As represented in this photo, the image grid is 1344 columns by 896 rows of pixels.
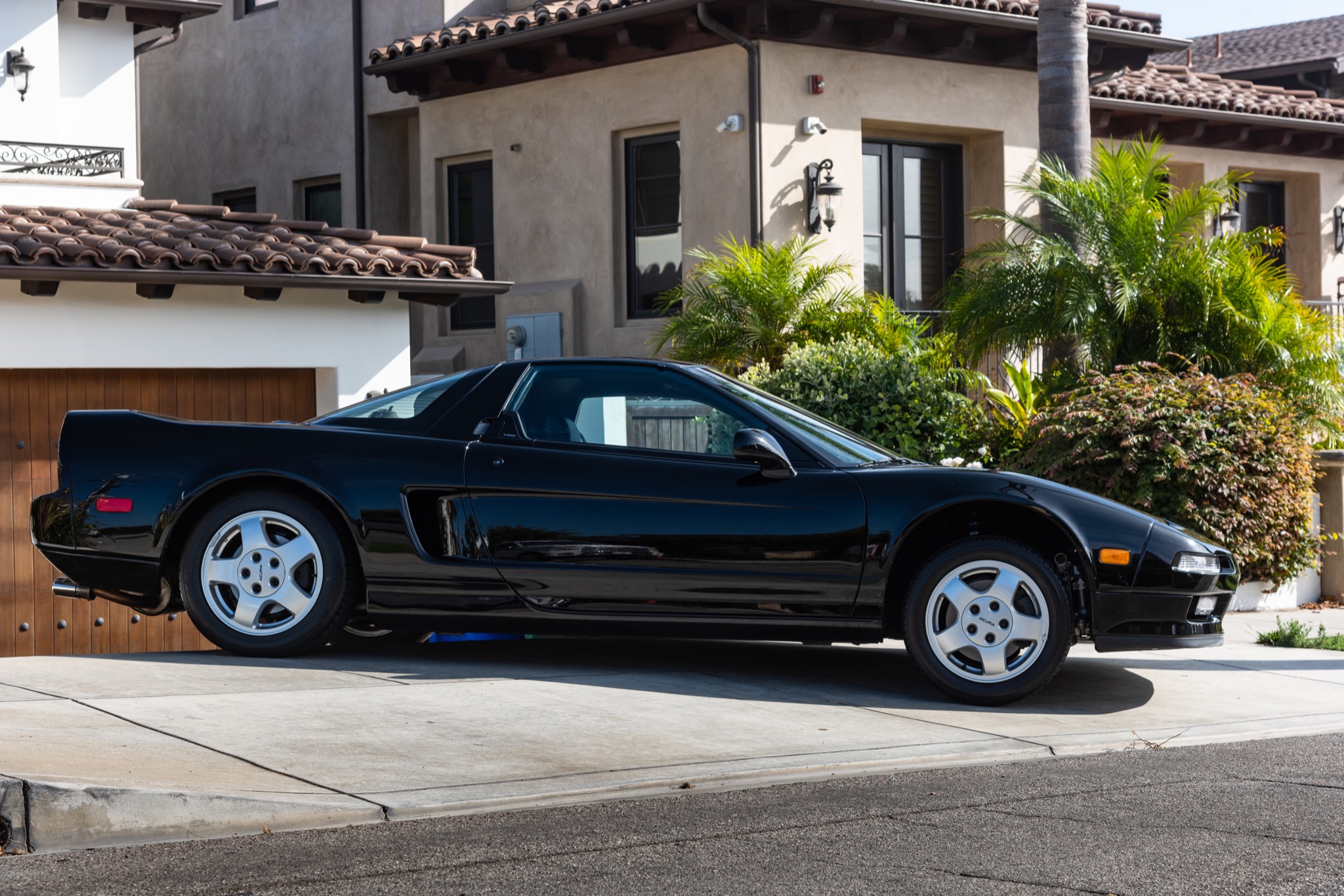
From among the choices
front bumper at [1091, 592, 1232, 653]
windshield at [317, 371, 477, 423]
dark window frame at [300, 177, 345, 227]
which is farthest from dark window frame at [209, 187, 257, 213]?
front bumper at [1091, 592, 1232, 653]

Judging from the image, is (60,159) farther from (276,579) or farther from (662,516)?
(662,516)

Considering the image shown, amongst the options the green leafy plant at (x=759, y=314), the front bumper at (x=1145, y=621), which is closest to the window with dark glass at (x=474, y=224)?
the green leafy plant at (x=759, y=314)

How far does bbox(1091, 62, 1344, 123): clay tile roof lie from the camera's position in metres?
18.8

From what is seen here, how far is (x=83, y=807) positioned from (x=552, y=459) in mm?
2964

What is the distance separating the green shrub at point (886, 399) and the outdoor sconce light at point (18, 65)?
25.6ft

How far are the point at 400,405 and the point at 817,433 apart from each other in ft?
6.49

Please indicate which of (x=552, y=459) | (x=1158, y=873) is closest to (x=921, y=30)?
(x=552, y=459)

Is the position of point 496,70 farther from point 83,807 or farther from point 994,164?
point 83,807

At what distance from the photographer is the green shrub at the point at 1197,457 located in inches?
426

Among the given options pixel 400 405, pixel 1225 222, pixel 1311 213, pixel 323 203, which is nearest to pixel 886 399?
pixel 400 405

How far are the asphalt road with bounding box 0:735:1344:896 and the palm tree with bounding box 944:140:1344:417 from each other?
23.0 feet

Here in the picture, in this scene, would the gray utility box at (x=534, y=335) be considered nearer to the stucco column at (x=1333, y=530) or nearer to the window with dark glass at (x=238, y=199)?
the window with dark glass at (x=238, y=199)

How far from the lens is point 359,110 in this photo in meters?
20.0

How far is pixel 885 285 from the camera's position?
54.4ft
